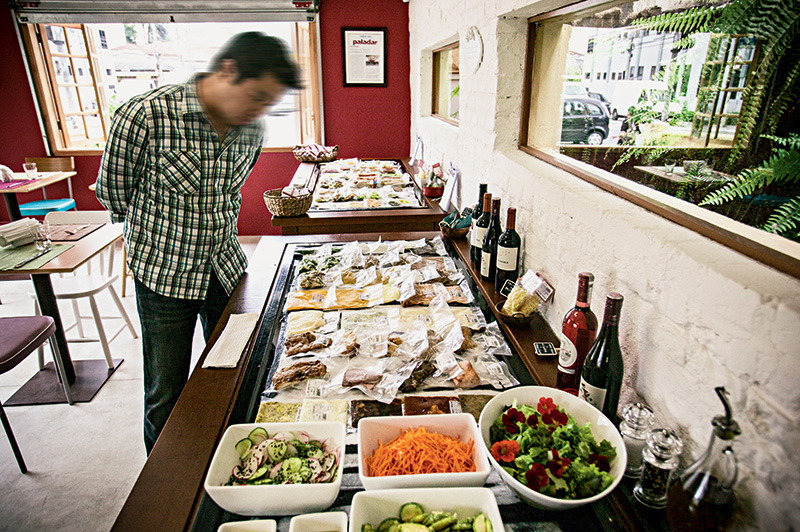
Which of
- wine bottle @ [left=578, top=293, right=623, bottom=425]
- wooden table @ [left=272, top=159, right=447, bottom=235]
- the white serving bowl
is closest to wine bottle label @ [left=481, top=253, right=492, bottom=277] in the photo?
wine bottle @ [left=578, top=293, right=623, bottom=425]

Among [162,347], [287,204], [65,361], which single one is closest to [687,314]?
[162,347]

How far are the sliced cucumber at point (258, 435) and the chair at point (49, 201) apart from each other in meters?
4.91

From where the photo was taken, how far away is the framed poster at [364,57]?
503 cm

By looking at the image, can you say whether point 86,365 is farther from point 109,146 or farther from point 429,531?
point 429,531

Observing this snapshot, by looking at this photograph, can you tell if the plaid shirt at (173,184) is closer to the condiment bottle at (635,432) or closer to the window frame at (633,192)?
the window frame at (633,192)

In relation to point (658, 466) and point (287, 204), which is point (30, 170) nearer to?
point (287, 204)

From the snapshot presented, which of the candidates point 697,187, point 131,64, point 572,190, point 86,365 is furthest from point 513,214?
point 131,64

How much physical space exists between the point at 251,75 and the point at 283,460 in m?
0.97

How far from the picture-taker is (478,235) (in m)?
A: 1.81

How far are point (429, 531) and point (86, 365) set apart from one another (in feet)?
9.95

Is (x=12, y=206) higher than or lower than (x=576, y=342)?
lower

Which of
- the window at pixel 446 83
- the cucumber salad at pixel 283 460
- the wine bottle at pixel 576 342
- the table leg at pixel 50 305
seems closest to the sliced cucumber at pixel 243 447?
the cucumber salad at pixel 283 460

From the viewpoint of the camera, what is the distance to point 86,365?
10.0 feet

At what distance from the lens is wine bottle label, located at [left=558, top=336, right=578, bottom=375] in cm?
111
